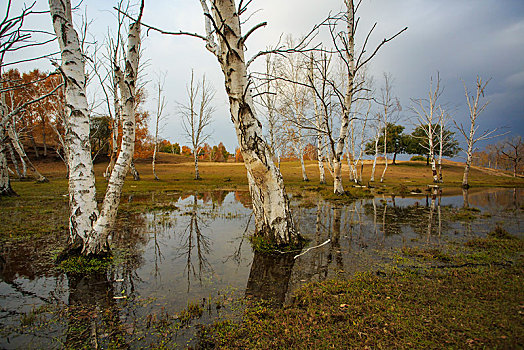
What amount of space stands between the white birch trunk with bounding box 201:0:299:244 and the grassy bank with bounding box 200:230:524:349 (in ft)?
6.47

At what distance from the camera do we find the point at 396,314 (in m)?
3.19

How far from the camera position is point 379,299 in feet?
11.9

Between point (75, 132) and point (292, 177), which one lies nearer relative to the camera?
point (75, 132)

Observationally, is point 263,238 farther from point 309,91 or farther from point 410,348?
point 309,91

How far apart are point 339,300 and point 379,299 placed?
57 cm

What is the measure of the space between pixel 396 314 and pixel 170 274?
389cm

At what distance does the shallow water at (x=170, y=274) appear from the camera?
3125 millimetres

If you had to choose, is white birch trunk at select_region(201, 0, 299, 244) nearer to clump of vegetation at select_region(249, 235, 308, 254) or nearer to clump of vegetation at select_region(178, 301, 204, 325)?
clump of vegetation at select_region(249, 235, 308, 254)

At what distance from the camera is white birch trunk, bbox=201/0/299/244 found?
210 inches

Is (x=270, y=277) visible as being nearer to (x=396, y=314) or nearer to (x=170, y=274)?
(x=170, y=274)

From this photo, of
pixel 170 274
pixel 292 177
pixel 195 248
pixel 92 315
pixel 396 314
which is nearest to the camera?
pixel 396 314

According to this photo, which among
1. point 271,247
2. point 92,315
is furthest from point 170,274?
point 271,247

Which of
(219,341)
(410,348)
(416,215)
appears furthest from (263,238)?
(416,215)

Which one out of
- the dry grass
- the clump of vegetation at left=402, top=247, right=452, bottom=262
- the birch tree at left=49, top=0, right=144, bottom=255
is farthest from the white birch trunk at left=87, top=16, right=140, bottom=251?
the dry grass
